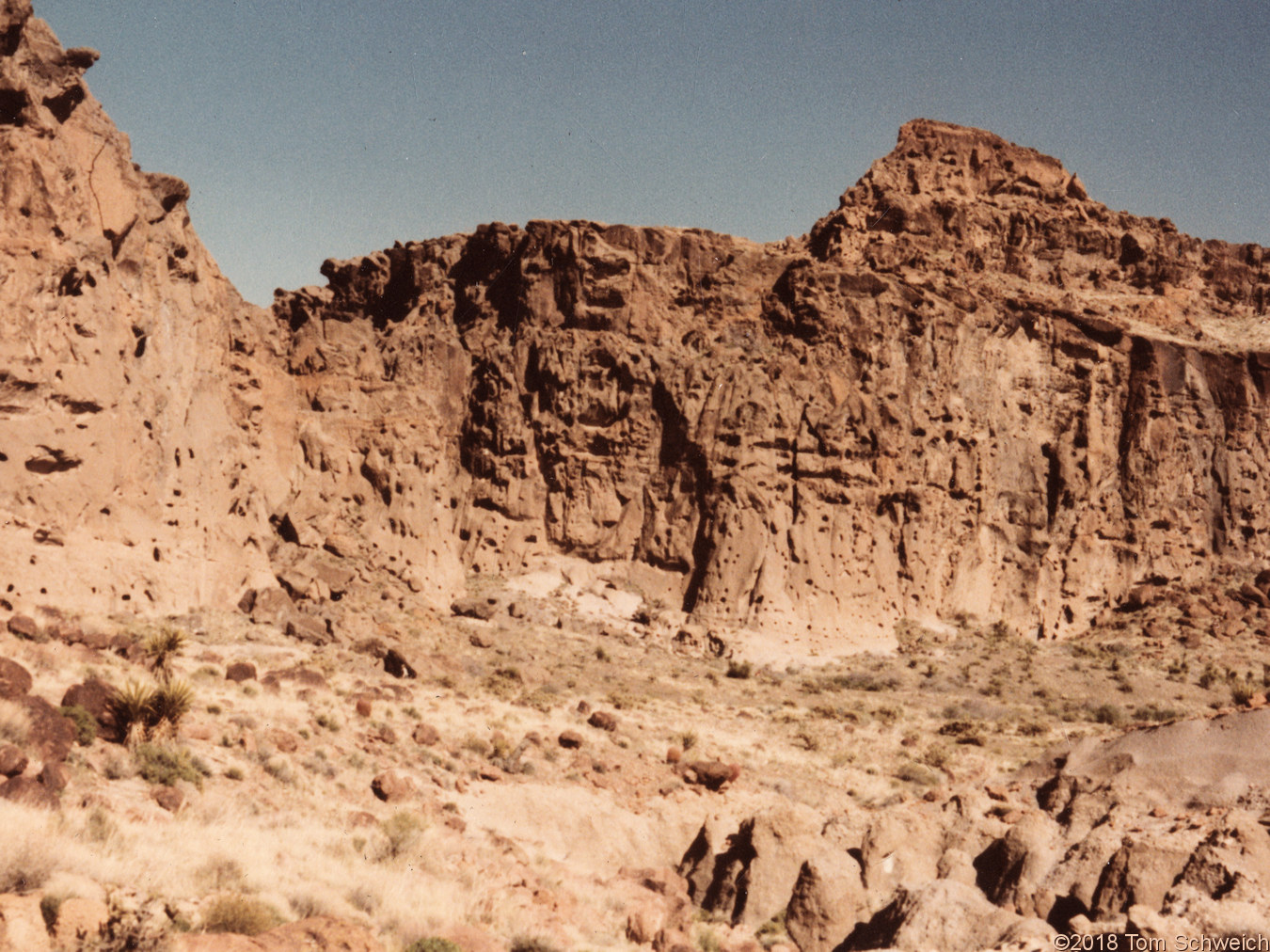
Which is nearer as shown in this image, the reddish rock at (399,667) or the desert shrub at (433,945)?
the desert shrub at (433,945)

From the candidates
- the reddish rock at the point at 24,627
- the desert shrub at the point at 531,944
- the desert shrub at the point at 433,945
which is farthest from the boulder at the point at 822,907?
the reddish rock at the point at 24,627

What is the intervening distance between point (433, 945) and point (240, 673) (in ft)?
36.7

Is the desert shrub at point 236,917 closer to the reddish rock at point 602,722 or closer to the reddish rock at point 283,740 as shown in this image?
the reddish rock at point 283,740

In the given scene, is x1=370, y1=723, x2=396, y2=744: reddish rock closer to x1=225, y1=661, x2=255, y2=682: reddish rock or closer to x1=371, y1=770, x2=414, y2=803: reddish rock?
x1=371, y1=770, x2=414, y2=803: reddish rock

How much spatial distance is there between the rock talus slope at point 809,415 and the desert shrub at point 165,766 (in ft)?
82.2

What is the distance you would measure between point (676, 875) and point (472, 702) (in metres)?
8.83

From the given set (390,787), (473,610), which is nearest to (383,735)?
(390,787)

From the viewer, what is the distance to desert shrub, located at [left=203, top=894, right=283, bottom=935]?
6.93 meters

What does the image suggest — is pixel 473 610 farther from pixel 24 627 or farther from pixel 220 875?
pixel 220 875

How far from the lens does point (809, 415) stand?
133 ft

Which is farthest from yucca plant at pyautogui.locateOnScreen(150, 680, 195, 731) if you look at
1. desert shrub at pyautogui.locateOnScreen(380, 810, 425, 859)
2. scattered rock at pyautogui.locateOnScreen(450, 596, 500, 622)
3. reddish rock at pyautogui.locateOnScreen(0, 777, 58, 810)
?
scattered rock at pyautogui.locateOnScreen(450, 596, 500, 622)

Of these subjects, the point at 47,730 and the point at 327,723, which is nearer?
the point at 47,730

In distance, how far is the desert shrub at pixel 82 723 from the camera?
11.2m


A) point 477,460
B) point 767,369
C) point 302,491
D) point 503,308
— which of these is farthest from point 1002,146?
point 302,491
